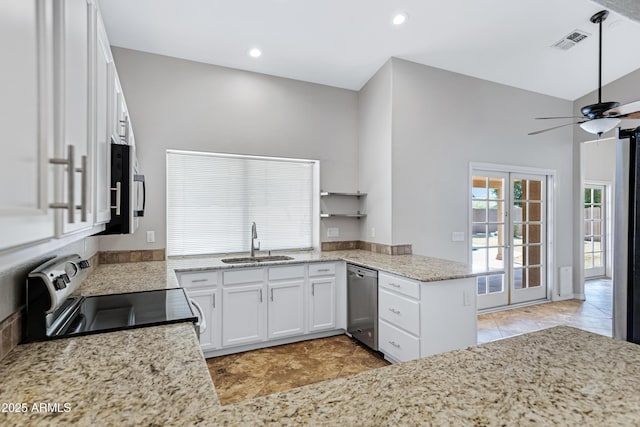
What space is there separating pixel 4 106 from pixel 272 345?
3.39 metres

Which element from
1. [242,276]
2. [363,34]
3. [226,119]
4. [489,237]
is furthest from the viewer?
[489,237]

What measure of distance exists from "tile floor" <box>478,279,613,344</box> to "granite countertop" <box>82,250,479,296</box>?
1.29m

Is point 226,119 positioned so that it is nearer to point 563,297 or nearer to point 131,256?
point 131,256

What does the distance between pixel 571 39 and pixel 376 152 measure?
260 centimetres

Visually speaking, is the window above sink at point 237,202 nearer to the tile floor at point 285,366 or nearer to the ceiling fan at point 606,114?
the tile floor at point 285,366

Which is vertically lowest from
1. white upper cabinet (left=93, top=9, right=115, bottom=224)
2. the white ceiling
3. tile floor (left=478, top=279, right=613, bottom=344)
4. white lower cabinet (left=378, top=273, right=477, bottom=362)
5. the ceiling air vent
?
tile floor (left=478, top=279, right=613, bottom=344)

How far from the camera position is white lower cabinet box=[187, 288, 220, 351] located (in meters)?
3.15

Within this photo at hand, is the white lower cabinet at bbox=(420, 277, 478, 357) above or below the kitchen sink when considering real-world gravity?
below

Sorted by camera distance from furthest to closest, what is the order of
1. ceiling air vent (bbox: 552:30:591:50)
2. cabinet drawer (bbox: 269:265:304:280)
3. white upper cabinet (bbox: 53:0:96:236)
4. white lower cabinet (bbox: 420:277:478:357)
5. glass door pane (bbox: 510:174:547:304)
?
glass door pane (bbox: 510:174:547:304), ceiling air vent (bbox: 552:30:591:50), cabinet drawer (bbox: 269:265:304:280), white lower cabinet (bbox: 420:277:478:357), white upper cabinet (bbox: 53:0:96:236)

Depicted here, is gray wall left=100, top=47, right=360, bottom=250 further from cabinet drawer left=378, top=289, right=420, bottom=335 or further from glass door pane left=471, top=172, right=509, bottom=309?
glass door pane left=471, top=172, right=509, bottom=309

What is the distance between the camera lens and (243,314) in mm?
3328

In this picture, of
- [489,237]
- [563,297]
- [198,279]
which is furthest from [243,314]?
[563,297]

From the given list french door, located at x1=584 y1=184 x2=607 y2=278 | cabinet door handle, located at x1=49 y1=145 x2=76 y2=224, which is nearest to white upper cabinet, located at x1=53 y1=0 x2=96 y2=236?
cabinet door handle, located at x1=49 y1=145 x2=76 y2=224

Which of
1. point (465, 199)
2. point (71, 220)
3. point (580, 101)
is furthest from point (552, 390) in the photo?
point (580, 101)
